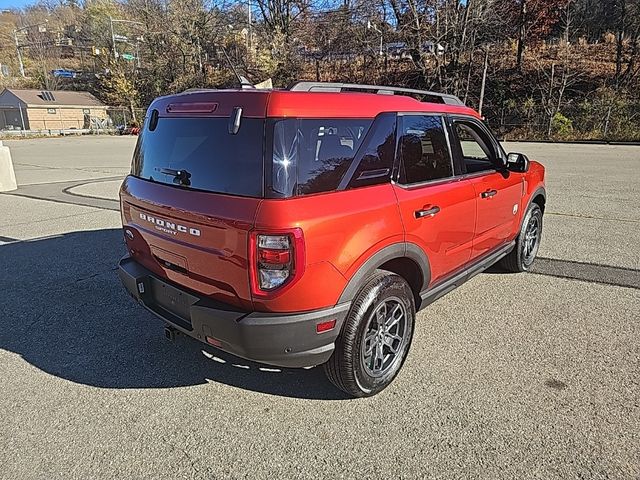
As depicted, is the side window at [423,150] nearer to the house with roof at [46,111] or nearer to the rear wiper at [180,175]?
the rear wiper at [180,175]

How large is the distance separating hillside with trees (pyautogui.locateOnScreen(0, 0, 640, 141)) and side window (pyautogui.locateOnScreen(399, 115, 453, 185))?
17747mm

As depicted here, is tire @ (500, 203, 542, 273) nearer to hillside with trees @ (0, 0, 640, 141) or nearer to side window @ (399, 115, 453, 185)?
side window @ (399, 115, 453, 185)

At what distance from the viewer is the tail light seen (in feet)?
7.13

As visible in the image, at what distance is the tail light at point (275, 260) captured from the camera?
217 cm

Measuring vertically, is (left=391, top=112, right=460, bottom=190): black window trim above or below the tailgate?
above

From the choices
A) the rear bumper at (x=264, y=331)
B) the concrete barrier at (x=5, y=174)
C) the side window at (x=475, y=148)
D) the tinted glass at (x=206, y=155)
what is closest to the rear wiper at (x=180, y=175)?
the tinted glass at (x=206, y=155)

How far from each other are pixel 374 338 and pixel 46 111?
60.2 meters

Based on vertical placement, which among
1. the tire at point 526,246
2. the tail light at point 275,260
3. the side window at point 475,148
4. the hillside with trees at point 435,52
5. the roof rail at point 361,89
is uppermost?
the hillside with trees at point 435,52

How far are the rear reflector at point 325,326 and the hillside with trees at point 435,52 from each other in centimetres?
1886

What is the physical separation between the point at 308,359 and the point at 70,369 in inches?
71.7

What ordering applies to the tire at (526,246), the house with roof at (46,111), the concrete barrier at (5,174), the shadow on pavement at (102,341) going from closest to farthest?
1. the shadow on pavement at (102,341)
2. the tire at (526,246)
3. the concrete barrier at (5,174)
4. the house with roof at (46,111)

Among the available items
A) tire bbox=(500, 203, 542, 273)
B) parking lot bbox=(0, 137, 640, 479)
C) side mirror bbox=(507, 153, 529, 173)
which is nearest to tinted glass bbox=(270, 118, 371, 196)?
parking lot bbox=(0, 137, 640, 479)

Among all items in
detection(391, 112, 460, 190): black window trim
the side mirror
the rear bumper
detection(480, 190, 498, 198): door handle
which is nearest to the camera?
the rear bumper

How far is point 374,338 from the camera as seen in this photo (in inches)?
109
